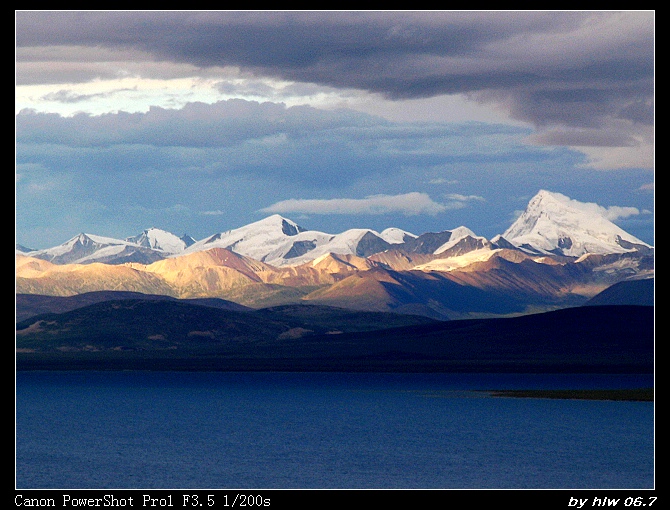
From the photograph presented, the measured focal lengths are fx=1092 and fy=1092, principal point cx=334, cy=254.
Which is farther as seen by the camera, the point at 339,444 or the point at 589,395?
the point at 589,395

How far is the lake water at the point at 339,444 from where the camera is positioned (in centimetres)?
7412

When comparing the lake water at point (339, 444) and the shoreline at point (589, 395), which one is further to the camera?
the shoreline at point (589, 395)

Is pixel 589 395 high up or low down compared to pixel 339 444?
down

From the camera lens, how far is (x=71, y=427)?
116750mm

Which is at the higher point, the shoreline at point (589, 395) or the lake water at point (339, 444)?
the lake water at point (339, 444)

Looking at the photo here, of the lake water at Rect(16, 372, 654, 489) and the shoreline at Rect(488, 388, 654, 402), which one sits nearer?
the lake water at Rect(16, 372, 654, 489)

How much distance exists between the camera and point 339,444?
9619cm

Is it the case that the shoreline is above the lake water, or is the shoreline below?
below

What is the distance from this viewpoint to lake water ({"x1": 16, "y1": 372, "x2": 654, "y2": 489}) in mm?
74125
